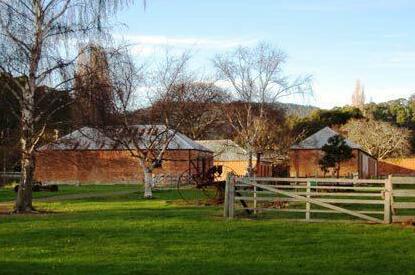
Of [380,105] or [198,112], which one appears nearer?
[198,112]

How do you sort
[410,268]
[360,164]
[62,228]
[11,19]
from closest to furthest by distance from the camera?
1. [410,268]
2. [62,228]
3. [11,19]
4. [360,164]

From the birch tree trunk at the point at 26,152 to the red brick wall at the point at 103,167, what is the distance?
40.0 m

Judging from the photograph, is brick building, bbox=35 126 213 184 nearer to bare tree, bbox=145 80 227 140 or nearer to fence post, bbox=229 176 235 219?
bare tree, bbox=145 80 227 140

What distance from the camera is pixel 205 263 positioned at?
11.5 meters

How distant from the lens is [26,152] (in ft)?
79.8

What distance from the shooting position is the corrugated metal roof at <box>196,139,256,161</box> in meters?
72.8

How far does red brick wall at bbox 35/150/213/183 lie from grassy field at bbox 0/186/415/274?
1773 inches

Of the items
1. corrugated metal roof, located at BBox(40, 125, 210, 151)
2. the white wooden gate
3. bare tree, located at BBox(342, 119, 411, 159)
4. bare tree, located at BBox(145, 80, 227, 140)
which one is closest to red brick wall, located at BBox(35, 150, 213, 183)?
corrugated metal roof, located at BBox(40, 125, 210, 151)

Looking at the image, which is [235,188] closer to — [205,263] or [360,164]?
[205,263]

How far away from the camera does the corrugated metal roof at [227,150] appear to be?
239ft

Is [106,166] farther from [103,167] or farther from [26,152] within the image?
[26,152]

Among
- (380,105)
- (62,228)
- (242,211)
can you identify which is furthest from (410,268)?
(380,105)

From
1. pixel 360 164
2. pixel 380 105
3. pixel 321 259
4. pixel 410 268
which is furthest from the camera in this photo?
pixel 380 105

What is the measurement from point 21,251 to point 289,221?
8582 millimetres
